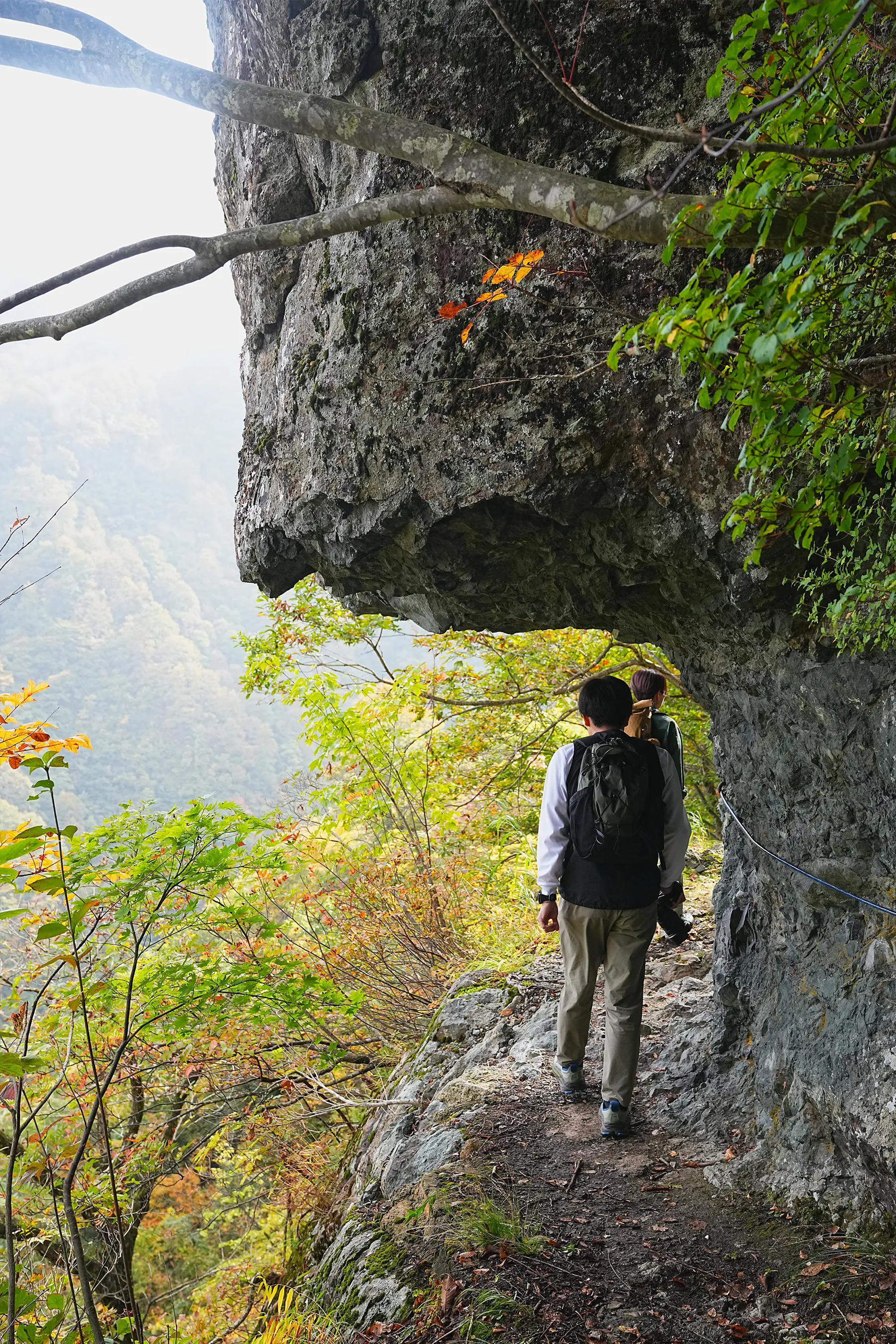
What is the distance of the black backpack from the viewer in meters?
4.02

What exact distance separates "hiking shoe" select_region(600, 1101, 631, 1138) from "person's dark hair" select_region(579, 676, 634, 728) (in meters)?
1.97

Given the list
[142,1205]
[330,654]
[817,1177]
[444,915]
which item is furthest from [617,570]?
[142,1205]

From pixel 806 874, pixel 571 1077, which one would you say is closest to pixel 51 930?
pixel 806 874

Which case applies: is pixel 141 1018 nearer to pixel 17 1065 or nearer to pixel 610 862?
pixel 610 862

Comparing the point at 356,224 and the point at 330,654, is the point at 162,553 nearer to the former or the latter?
the point at 330,654

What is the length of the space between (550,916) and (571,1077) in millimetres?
1107

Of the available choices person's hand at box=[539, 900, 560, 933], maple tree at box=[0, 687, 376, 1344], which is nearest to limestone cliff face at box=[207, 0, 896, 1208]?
person's hand at box=[539, 900, 560, 933]

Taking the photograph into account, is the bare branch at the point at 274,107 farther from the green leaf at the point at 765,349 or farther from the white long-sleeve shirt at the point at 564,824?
the white long-sleeve shirt at the point at 564,824

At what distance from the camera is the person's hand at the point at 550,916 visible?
4270 millimetres

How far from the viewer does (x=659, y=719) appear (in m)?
4.86

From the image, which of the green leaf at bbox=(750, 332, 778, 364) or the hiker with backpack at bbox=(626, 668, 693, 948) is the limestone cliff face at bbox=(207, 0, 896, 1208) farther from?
the green leaf at bbox=(750, 332, 778, 364)

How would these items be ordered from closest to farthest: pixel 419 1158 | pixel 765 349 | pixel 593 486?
pixel 765 349
pixel 593 486
pixel 419 1158

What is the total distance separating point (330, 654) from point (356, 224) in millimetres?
7166

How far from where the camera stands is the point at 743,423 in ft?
11.2
